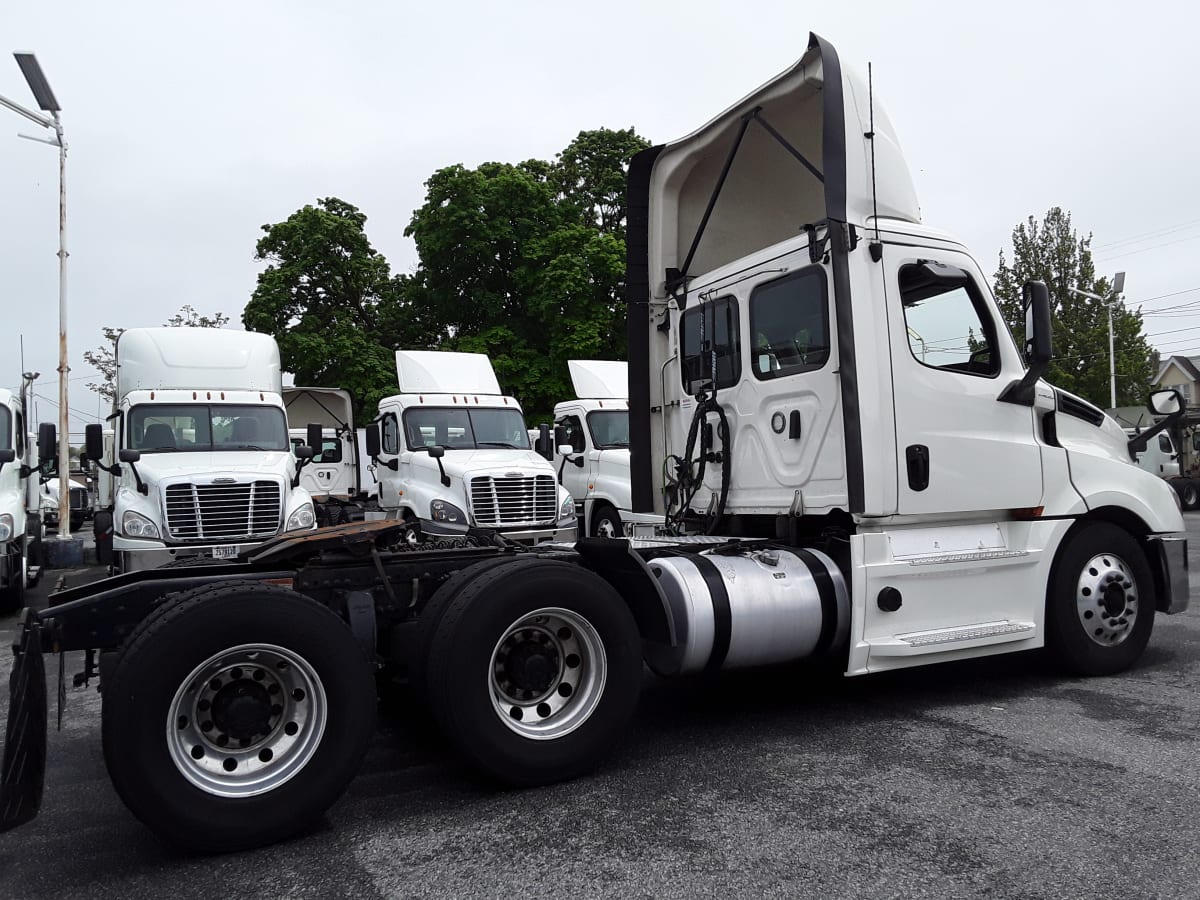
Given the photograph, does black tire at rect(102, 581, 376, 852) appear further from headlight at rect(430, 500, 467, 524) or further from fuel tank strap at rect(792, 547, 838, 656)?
headlight at rect(430, 500, 467, 524)

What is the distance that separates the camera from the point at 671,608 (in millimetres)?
5012

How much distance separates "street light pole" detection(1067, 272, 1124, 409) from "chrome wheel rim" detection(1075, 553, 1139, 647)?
36.1 metres

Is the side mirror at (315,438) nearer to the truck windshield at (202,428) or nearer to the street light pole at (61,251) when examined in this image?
the truck windshield at (202,428)

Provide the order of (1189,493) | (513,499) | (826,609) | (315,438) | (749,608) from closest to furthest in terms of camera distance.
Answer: (749,608) → (826,609) → (315,438) → (513,499) → (1189,493)

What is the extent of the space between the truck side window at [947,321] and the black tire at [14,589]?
9.92 metres

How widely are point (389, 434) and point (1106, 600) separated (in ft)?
35.3

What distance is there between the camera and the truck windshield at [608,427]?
589 inches

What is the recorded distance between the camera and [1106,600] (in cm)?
627

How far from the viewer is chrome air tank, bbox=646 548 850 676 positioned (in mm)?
5062

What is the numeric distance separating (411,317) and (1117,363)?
29.7 metres

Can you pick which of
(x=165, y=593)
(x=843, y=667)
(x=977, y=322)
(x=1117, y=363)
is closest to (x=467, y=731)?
(x=165, y=593)

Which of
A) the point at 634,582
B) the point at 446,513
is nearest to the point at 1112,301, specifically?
the point at 446,513

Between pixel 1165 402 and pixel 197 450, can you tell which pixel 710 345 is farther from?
pixel 197 450

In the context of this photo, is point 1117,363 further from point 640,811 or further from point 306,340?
point 640,811
